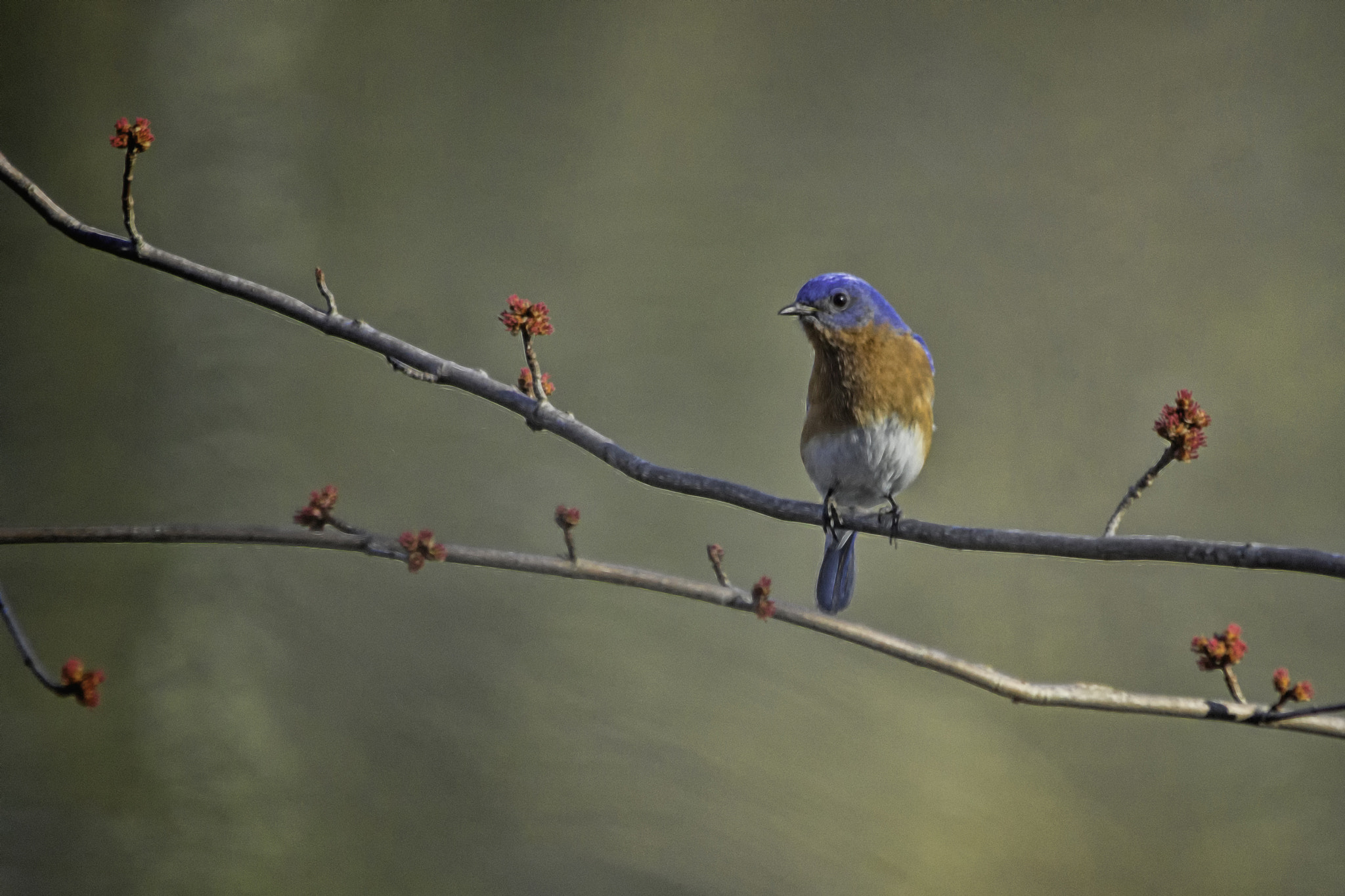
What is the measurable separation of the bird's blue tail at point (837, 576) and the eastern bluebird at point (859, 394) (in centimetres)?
12

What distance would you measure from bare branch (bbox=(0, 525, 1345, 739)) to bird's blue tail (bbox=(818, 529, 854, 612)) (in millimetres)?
604

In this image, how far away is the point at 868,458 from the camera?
5.11 feet

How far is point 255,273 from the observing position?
1765mm

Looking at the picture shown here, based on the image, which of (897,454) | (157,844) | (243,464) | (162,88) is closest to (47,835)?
(157,844)

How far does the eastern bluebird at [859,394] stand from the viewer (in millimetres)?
1544

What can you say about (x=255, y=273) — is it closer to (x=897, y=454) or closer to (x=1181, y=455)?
(x=897, y=454)

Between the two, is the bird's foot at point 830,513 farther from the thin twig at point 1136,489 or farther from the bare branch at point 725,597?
Answer: the thin twig at point 1136,489

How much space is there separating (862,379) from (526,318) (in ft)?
2.05

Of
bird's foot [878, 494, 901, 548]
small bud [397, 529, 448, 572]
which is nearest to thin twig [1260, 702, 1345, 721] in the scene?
bird's foot [878, 494, 901, 548]

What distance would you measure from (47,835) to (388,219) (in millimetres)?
1195

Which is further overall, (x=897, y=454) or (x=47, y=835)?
Result: (x=897, y=454)

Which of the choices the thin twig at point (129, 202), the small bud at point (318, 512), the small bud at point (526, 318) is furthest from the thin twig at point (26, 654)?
the small bud at point (526, 318)

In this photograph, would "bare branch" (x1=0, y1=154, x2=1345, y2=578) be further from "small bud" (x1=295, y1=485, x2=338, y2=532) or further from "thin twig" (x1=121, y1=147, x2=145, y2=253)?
"small bud" (x1=295, y1=485, x2=338, y2=532)

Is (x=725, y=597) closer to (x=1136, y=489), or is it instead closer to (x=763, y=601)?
(x=763, y=601)
